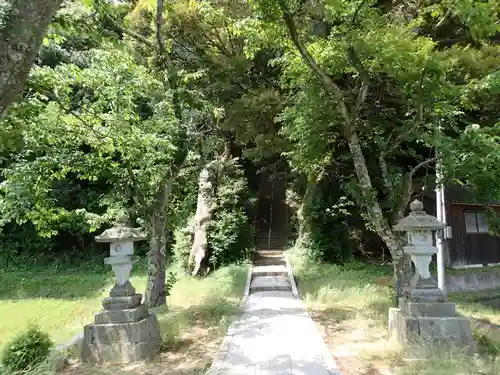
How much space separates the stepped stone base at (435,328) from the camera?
4.74 metres

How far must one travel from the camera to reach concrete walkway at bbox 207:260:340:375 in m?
4.25

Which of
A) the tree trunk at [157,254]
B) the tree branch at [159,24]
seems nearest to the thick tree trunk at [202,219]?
the tree trunk at [157,254]

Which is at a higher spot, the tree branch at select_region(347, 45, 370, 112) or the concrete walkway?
the tree branch at select_region(347, 45, 370, 112)

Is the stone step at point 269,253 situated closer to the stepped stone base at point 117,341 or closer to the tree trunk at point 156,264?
the tree trunk at point 156,264

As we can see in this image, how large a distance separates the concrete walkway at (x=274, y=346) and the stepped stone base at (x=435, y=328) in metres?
1.16

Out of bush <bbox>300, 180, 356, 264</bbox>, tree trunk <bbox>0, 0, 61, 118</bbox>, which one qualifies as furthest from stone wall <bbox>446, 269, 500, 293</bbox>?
tree trunk <bbox>0, 0, 61, 118</bbox>

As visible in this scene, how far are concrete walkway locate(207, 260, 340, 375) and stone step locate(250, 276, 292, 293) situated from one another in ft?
6.00

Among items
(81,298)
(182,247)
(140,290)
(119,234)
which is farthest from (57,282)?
(119,234)

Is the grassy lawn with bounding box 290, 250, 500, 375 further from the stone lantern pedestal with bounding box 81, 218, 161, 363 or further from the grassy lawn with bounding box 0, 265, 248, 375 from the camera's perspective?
the stone lantern pedestal with bounding box 81, 218, 161, 363

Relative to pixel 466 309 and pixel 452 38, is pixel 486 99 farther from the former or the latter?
pixel 466 309

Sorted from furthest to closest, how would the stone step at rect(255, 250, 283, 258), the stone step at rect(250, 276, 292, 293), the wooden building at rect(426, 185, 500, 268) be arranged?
the stone step at rect(255, 250, 283, 258), the wooden building at rect(426, 185, 500, 268), the stone step at rect(250, 276, 292, 293)

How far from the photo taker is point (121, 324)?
16.7 ft

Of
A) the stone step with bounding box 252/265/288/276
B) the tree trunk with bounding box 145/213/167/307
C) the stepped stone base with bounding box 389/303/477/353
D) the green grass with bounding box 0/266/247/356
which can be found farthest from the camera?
the stone step with bounding box 252/265/288/276

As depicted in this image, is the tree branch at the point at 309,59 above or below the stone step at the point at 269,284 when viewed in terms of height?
above
